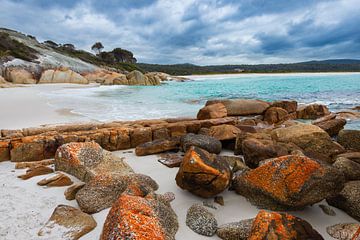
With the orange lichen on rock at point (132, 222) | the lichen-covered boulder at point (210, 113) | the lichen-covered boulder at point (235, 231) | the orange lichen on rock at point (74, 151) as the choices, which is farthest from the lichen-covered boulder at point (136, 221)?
the lichen-covered boulder at point (210, 113)

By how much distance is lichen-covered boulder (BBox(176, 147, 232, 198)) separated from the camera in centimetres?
324

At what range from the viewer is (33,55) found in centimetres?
3412

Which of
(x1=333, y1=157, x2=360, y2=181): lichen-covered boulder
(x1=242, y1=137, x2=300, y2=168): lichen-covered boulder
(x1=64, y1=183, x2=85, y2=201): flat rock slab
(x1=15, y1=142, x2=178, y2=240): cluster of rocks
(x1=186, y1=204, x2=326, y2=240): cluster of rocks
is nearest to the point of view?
(x1=15, y1=142, x2=178, y2=240): cluster of rocks

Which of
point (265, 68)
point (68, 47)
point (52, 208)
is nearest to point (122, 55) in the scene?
point (68, 47)

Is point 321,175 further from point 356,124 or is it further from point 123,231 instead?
point 356,124

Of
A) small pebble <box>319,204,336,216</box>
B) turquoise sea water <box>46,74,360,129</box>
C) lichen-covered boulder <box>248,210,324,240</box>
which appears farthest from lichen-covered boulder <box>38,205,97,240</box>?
turquoise sea water <box>46,74,360,129</box>

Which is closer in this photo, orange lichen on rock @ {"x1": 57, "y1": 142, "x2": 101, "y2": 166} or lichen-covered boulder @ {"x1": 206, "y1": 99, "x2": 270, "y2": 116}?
orange lichen on rock @ {"x1": 57, "y1": 142, "x2": 101, "y2": 166}

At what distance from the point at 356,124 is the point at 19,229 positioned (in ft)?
34.1

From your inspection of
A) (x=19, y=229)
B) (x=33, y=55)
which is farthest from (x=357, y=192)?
(x=33, y=55)

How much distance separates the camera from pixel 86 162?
399cm

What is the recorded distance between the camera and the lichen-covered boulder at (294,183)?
288 centimetres

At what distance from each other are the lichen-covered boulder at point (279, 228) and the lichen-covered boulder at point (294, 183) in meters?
0.58

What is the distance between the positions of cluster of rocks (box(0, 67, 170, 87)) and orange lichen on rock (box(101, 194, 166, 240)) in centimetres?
2446

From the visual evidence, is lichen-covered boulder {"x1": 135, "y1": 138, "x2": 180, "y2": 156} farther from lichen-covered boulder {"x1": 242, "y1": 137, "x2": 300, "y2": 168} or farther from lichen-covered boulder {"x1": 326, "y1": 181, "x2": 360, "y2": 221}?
lichen-covered boulder {"x1": 326, "y1": 181, "x2": 360, "y2": 221}
